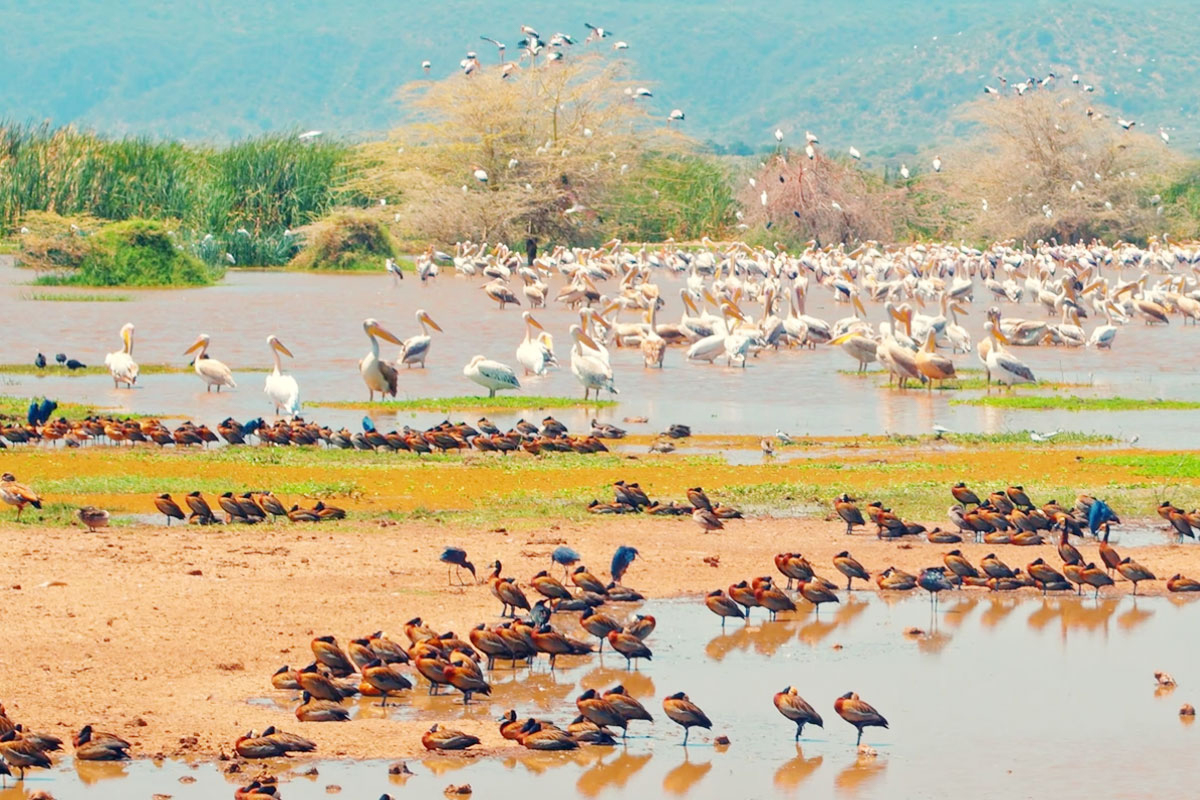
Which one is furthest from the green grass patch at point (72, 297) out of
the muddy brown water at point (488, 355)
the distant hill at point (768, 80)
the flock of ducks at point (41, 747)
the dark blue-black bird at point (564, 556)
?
the distant hill at point (768, 80)

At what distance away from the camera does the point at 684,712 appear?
29.6 ft

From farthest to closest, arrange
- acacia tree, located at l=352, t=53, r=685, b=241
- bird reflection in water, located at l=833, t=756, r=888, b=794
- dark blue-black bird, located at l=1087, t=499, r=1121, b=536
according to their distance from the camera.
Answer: acacia tree, located at l=352, t=53, r=685, b=241, dark blue-black bird, located at l=1087, t=499, r=1121, b=536, bird reflection in water, located at l=833, t=756, r=888, b=794

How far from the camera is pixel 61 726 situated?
8.92 m

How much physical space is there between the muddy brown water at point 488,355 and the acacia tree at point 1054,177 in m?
17.2

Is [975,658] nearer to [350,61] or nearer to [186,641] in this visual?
[186,641]

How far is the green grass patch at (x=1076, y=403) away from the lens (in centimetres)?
2248

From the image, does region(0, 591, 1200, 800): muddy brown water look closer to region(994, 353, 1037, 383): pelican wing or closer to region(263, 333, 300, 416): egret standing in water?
region(263, 333, 300, 416): egret standing in water

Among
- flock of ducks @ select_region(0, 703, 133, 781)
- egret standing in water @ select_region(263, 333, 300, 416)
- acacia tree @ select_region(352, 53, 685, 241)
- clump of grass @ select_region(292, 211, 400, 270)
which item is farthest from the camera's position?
acacia tree @ select_region(352, 53, 685, 241)

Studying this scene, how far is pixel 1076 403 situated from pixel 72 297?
19.7 metres

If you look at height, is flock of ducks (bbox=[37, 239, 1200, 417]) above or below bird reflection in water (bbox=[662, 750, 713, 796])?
above

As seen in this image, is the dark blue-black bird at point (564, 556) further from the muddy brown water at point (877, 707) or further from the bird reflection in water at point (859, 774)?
the bird reflection in water at point (859, 774)

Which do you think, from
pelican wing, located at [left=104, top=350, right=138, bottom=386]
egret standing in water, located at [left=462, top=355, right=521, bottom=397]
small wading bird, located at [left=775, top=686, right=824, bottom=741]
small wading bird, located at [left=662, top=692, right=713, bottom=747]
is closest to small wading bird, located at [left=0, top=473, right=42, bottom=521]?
small wading bird, located at [left=662, top=692, right=713, bottom=747]

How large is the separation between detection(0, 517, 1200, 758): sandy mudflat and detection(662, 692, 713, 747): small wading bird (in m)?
0.78

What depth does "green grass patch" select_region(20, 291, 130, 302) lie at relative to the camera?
115 feet
